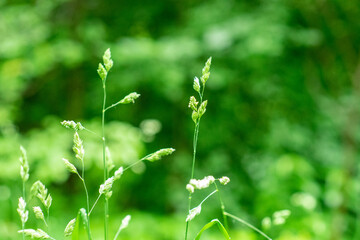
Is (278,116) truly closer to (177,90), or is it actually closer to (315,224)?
(177,90)

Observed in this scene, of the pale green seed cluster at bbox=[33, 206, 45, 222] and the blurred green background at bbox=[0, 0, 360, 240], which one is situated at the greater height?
the pale green seed cluster at bbox=[33, 206, 45, 222]

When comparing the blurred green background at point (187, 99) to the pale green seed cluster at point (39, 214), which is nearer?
the pale green seed cluster at point (39, 214)

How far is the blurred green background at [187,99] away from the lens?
2.67 m

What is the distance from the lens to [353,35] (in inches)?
154

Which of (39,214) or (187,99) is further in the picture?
(187,99)

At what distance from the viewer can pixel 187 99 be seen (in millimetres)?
3855

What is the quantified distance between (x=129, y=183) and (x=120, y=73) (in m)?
1.27

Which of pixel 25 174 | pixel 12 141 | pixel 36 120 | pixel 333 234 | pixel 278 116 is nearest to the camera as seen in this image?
pixel 25 174

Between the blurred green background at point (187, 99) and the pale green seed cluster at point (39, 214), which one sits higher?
the pale green seed cluster at point (39, 214)

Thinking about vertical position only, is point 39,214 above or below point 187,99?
above

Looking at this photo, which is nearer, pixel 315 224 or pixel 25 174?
pixel 25 174

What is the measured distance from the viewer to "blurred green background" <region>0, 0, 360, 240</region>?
2668mm

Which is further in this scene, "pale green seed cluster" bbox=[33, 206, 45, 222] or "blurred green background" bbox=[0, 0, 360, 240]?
"blurred green background" bbox=[0, 0, 360, 240]

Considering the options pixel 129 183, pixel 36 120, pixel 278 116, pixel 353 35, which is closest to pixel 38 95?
pixel 36 120
